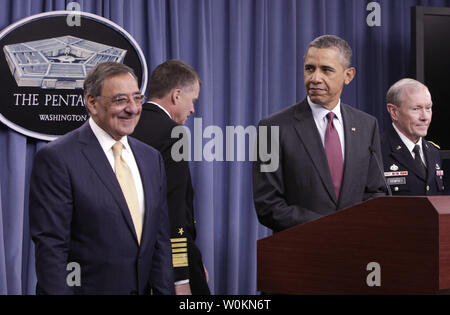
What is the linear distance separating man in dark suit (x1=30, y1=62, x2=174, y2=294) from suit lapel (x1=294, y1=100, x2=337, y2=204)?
55 cm

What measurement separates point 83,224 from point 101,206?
8cm

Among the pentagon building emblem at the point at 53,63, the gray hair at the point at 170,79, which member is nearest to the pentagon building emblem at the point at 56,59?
the pentagon building emblem at the point at 53,63

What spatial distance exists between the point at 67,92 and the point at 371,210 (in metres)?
2.41

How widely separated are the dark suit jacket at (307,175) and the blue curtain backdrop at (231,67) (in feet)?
5.57

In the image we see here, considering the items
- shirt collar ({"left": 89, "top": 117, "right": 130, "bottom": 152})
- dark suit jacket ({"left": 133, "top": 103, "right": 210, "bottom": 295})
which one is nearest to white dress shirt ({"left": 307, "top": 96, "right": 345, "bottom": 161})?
dark suit jacket ({"left": 133, "top": 103, "right": 210, "bottom": 295})

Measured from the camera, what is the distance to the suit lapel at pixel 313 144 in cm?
230

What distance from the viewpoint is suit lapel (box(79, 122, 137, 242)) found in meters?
2.01

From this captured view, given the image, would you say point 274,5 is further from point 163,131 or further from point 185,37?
point 163,131

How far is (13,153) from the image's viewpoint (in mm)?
3531

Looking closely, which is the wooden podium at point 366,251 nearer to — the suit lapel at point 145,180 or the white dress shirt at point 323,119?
the suit lapel at point 145,180

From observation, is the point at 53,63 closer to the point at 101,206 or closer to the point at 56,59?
the point at 56,59

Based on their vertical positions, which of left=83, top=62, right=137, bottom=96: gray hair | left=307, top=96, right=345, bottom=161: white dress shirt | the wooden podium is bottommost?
the wooden podium

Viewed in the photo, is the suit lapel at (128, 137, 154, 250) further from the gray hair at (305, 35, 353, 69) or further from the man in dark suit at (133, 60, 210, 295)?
the gray hair at (305, 35, 353, 69)

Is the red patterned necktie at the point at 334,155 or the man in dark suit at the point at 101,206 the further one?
the red patterned necktie at the point at 334,155
